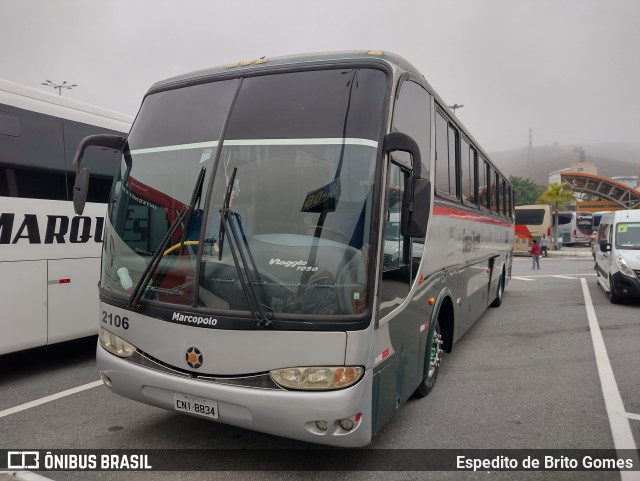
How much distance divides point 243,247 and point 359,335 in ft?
3.09

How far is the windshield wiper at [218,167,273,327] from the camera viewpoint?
318cm

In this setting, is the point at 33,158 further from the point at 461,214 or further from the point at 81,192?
the point at 461,214

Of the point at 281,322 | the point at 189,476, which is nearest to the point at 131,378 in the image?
the point at 189,476

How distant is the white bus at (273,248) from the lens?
319 centimetres

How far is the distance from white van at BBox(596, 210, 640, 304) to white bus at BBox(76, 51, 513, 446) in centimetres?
878

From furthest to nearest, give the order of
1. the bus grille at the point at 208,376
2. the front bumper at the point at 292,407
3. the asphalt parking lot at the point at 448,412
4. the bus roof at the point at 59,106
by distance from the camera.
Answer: the bus roof at the point at 59,106 < the asphalt parking lot at the point at 448,412 < the bus grille at the point at 208,376 < the front bumper at the point at 292,407

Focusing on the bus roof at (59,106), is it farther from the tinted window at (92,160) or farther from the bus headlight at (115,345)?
the bus headlight at (115,345)

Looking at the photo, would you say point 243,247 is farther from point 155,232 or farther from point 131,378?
point 131,378

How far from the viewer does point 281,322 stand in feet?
10.4

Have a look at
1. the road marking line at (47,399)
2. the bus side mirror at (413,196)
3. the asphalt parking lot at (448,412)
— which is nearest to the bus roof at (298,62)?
the bus side mirror at (413,196)

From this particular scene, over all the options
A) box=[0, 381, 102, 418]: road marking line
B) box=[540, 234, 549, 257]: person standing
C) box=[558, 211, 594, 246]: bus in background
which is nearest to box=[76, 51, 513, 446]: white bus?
box=[0, 381, 102, 418]: road marking line

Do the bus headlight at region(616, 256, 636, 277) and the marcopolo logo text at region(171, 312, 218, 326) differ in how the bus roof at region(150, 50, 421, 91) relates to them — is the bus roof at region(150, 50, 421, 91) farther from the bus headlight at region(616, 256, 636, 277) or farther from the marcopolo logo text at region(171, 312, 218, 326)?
the bus headlight at region(616, 256, 636, 277)

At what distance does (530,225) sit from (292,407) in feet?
116

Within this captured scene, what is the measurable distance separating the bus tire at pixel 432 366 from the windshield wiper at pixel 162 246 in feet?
8.63
